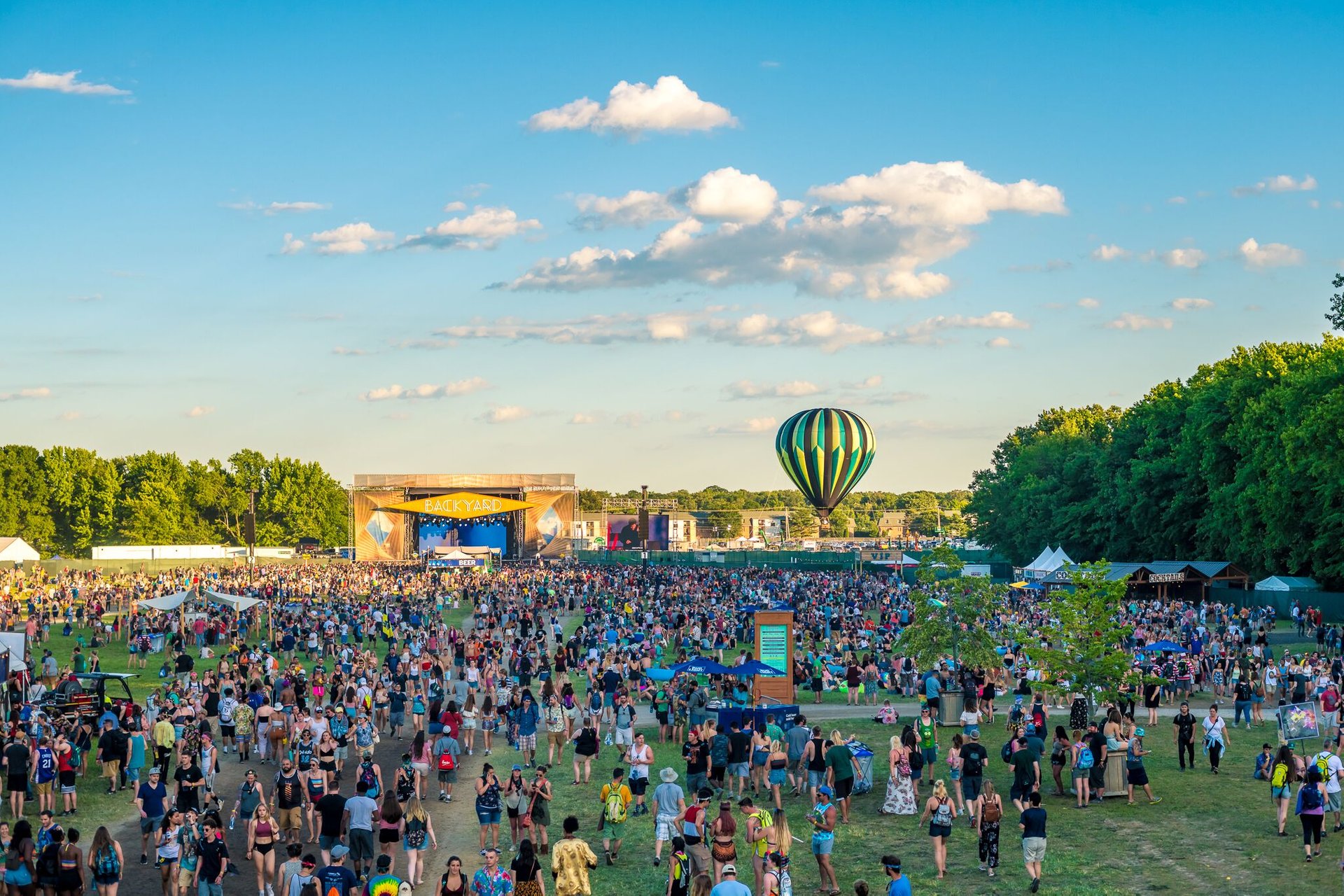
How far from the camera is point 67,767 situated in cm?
1936

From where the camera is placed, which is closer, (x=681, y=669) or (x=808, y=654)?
(x=681, y=669)

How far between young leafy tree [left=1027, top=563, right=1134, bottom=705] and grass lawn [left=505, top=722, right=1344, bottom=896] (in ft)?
7.40

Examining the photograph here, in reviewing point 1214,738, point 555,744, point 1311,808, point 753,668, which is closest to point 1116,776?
point 1214,738

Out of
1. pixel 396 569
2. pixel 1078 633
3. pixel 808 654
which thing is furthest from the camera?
pixel 396 569

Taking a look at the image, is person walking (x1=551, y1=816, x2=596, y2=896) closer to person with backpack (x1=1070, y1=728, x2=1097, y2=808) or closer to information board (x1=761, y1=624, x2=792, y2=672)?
person with backpack (x1=1070, y1=728, x2=1097, y2=808)

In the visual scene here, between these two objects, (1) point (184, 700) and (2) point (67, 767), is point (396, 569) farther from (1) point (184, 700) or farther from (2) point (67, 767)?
(2) point (67, 767)

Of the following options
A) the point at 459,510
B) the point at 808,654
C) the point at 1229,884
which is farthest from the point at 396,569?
the point at 1229,884

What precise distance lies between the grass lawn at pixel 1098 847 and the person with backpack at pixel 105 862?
5.50 meters

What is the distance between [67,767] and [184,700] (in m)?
5.75

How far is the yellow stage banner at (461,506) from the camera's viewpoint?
113 metres

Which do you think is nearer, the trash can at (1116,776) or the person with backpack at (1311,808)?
the person with backpack at (1311,808)

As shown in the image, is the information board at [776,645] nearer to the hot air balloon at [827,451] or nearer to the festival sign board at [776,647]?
the festival sign board at [776,647]

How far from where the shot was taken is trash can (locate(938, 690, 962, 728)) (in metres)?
26.6

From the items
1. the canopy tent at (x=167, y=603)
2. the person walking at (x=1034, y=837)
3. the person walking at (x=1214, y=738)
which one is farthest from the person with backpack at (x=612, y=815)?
the canopy tent at (x=167, y=603)
